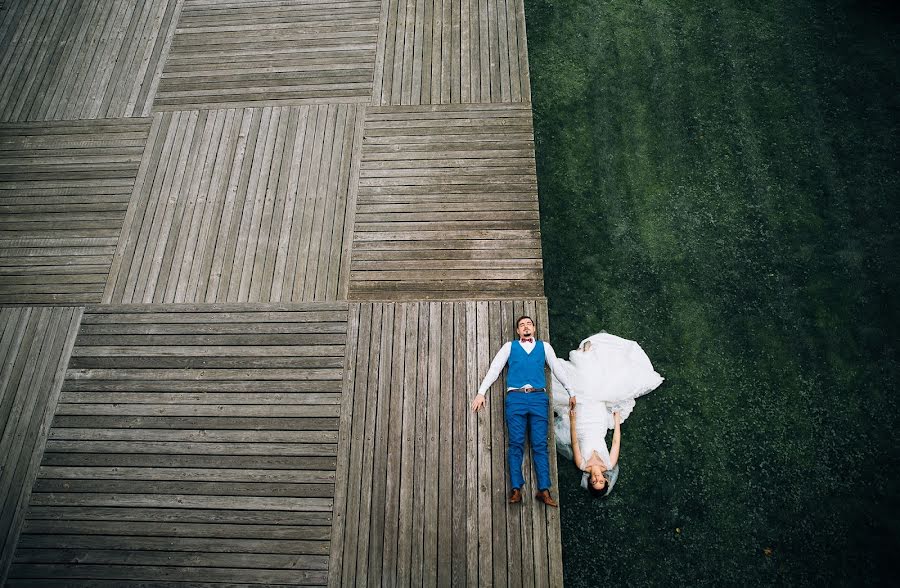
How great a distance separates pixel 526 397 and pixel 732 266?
236cm

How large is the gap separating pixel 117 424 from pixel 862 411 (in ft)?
18.7

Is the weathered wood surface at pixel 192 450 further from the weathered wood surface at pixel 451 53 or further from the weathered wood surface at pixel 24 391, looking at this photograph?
the weathered wood surface at pixel 451 53

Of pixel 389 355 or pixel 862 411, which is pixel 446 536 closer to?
pixel 389 355

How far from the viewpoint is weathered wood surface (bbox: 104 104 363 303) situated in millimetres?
4074

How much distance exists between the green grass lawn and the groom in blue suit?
1.91 feet

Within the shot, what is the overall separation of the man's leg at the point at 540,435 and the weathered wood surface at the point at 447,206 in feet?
2.74

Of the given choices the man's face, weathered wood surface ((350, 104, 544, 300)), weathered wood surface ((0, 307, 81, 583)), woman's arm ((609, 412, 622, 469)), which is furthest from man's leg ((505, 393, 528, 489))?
weathered wood surface ((0, 307, 81, 583))

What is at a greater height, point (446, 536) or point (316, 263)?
point (316, 263)

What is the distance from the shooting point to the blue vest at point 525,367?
11.8 ft

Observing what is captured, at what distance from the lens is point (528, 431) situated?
361cm

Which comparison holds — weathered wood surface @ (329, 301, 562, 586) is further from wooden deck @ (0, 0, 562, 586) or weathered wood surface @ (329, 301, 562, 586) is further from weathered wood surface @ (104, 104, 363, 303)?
weathered wood surface @ (104, 104, 363, 303)

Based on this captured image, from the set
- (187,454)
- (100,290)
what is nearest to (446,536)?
(187,454)

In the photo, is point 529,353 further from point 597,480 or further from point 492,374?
point 597,480

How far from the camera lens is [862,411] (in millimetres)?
4027
